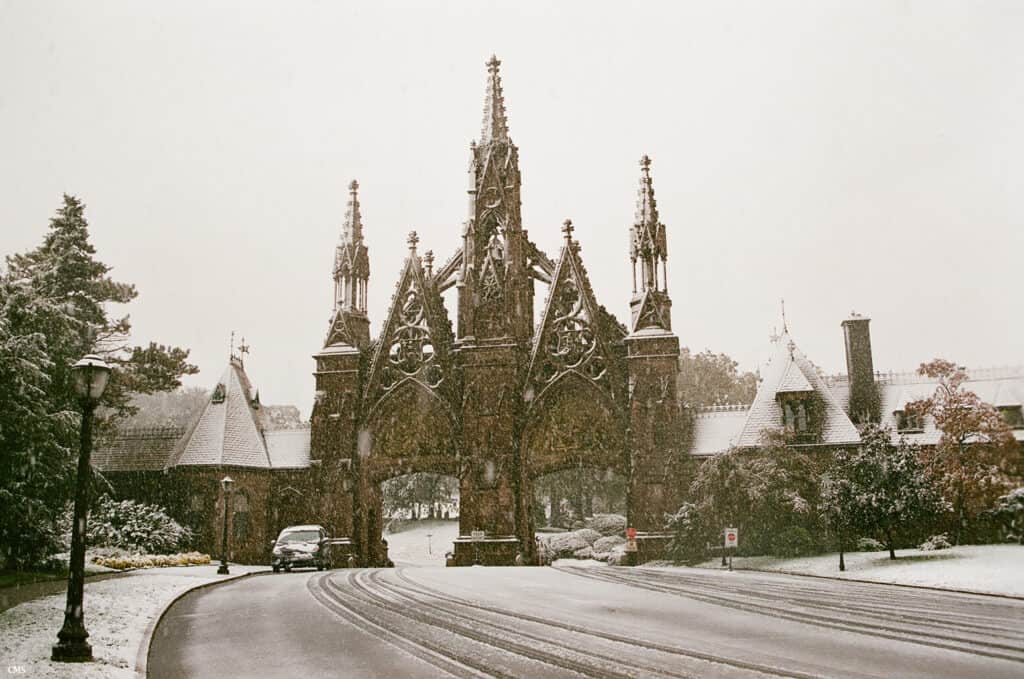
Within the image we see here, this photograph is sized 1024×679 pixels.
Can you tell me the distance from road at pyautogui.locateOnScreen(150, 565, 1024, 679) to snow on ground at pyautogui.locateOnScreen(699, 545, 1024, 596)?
1629 millimetres

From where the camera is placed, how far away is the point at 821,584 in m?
25.0

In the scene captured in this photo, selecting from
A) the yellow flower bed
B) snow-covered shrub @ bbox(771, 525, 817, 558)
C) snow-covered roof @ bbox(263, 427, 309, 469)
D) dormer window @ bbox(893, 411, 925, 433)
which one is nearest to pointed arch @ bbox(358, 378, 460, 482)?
snow-covered roof @ bbox(263, 427, 309, 469)

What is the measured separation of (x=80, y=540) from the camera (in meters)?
13.2

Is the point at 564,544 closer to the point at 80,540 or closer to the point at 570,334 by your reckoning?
the point at 570,334

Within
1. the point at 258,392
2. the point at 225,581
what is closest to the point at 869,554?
the point at 225,581

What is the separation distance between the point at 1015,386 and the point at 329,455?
29610mm

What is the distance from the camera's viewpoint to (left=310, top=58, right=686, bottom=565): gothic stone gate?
39281 millimetres

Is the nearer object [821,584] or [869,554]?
[821,584]

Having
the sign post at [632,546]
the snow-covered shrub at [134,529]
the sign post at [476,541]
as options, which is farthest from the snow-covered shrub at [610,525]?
the snow-covered shrub at [134,529]

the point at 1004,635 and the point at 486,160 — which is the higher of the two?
the point at 486,160

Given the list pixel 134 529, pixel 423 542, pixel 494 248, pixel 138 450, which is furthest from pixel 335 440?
pixel 423 542

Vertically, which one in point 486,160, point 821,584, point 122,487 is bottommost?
point 821,584

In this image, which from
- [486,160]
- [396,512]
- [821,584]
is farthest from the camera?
[396,512]

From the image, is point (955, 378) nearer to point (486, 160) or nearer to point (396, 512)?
point (486, 160)
